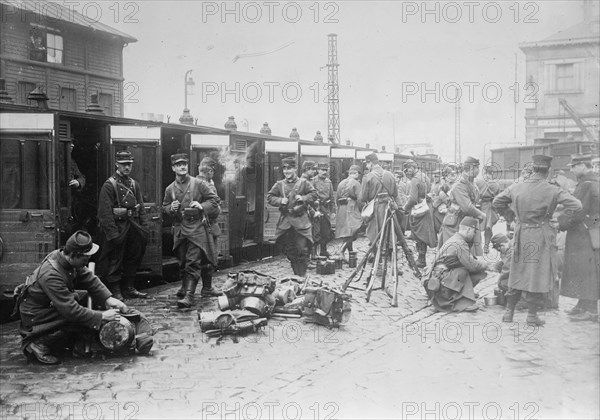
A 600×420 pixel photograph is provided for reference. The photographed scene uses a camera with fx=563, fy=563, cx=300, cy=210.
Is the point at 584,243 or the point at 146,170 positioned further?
the point at 146,170

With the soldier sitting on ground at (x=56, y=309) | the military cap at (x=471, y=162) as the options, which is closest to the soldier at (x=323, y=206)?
the military cap at (x=471, y=162)

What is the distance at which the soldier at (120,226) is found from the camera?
781 centimetres

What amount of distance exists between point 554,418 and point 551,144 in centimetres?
687

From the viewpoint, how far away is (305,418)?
4.43 metres

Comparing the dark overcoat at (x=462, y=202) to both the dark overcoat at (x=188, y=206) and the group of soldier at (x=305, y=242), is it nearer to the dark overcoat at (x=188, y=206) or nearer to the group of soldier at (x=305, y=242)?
the group of soldier at (x=305, y=242)

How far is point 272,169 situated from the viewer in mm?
13188

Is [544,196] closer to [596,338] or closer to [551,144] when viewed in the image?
[596,338]

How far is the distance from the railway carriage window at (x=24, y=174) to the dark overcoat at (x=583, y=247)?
6.50 metres

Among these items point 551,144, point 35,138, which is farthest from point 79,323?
point 551,144

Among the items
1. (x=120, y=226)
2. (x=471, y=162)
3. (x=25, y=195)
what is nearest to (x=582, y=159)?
(x=471, y=162)

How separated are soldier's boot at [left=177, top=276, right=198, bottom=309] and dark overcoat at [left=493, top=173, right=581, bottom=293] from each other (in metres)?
4.11

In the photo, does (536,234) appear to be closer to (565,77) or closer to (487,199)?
(565,77)

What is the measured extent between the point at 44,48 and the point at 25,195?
60.1 ft

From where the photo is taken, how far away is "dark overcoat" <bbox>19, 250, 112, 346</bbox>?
17.4ft
